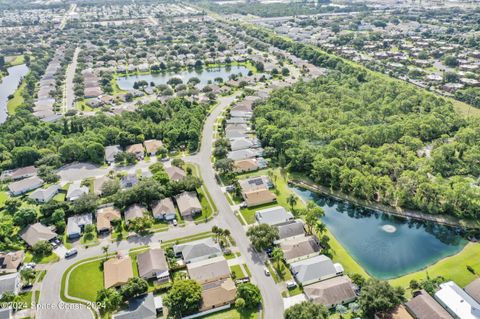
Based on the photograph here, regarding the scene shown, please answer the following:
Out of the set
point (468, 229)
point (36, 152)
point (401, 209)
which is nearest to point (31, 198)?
point (36, 152)

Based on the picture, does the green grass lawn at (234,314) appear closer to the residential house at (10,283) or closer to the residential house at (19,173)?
the residential house at (10,283)

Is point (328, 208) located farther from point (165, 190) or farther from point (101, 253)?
point (101, 253)

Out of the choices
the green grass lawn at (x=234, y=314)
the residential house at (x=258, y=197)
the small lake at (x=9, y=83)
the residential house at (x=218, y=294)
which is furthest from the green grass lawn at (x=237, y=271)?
the small lake at (x=9, y=83)

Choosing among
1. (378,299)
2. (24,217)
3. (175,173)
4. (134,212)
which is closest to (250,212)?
(175,173)

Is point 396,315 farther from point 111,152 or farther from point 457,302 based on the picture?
point 111,152

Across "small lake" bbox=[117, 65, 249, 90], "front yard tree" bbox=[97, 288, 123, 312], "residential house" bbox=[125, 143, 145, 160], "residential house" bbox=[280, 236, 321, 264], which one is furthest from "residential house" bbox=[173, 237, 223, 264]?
"small lake" bbox=[117, 65, 249, 90]

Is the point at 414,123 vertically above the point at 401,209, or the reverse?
the point at 414,123

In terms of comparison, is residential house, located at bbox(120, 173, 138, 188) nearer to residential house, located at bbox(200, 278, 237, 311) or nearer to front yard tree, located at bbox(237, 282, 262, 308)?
residential house, located at bbox(200, 278, 237, 311)
